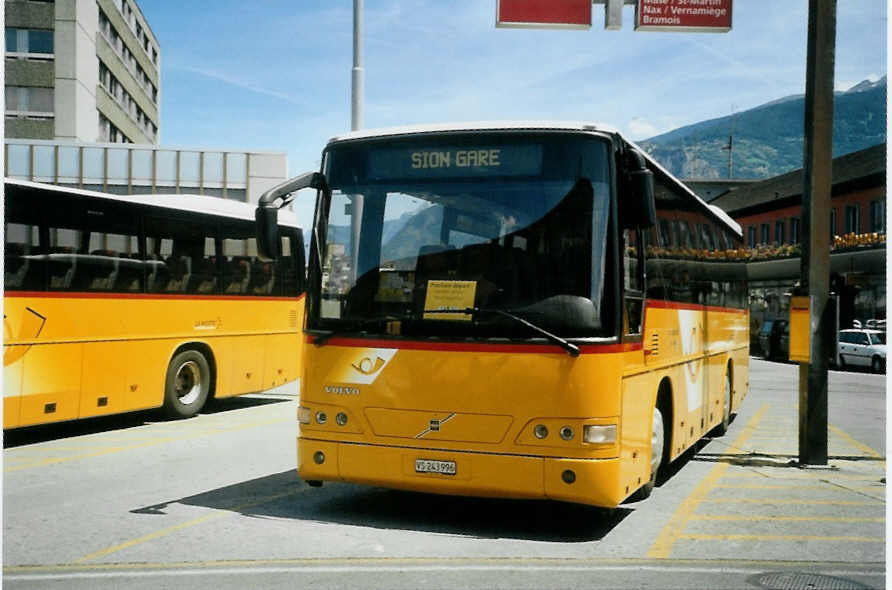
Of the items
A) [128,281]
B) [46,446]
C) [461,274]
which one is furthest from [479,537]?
[128,281]

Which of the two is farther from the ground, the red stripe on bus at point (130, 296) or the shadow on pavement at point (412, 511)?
the red stripe on bus at point (130, 296)

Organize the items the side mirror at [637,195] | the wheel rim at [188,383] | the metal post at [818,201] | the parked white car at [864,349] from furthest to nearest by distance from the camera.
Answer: the parked white car at [864,349] < the wheel rim at [188,383] < the metal post at [818,201] < the side mirror at [637,195]

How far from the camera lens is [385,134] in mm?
7977

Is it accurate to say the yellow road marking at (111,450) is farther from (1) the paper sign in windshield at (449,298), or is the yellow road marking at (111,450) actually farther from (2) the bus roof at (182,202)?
(1) the paper sign in windshield at (449,298)

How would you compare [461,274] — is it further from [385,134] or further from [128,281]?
[128,281]

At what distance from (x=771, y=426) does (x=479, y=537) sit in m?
9.76

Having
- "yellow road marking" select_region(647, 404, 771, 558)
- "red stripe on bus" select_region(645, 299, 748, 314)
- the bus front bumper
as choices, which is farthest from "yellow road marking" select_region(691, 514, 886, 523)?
"red stripe on bus" select_region(645, 299, 748, 314)

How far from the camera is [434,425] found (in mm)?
7465

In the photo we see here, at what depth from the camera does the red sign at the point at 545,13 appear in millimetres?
13383

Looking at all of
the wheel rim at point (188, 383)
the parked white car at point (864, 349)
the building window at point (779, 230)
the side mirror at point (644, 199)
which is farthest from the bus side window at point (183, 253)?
the building window at point (779, 230)

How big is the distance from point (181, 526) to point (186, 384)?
803cm

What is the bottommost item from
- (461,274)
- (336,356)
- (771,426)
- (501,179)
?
(771,426)

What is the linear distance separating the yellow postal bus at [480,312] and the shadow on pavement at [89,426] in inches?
262

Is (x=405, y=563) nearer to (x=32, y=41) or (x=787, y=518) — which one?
(x=787, y=518)
